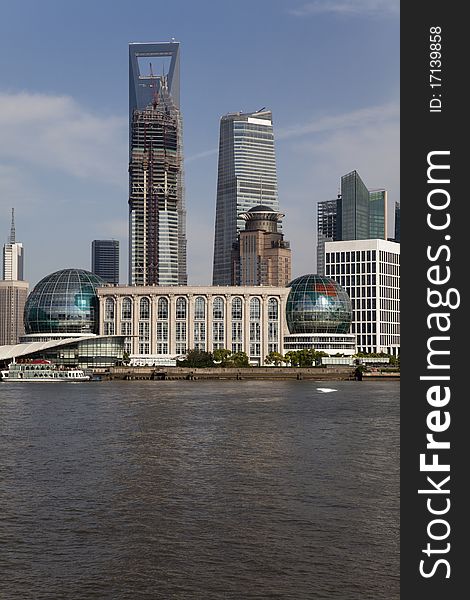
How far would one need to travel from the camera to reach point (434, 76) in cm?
2011

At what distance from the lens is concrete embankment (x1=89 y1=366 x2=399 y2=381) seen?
181 meters

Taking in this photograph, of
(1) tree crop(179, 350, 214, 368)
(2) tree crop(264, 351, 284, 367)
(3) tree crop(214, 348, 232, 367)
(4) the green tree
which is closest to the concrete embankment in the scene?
(1) tree crop(179, 350, 214, 368)

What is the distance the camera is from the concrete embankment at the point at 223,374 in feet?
594

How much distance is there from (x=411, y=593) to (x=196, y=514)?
1799 cm

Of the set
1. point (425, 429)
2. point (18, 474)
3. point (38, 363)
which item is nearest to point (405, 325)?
point (425, 429)

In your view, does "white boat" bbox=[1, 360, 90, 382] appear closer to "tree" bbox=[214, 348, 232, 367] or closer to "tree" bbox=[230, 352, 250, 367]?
"tree" bbox=[214, 348, 232, 367]

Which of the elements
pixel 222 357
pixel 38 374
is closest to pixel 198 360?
pixel 222 357

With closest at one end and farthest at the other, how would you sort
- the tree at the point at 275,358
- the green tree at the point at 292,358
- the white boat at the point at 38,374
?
the white boat at the point at 38,374, the green tree at the point at 292,358, the tree at the point at 275,358

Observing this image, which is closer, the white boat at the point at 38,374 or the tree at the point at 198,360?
the white boat at the point at 38,374

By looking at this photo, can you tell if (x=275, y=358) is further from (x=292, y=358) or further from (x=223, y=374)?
(x=223, y=374)

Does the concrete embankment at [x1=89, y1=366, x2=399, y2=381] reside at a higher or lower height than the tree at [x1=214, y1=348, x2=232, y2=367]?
lower

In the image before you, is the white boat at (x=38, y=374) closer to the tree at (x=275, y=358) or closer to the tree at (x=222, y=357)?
the tree at (x=222, y=357)

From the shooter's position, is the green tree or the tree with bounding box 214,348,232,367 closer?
the tree with bounding box 214,348,232,367

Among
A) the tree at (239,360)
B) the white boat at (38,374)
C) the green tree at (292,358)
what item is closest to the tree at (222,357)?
the tree at (239,360)
